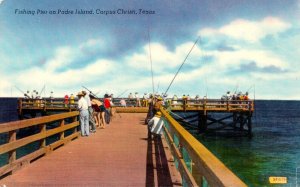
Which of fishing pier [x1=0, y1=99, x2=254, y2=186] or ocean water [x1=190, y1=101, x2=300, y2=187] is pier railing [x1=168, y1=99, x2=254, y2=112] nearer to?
ocean water [x1=190, y1=101, x2=300, y2=187]

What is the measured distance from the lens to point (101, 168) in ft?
25.2

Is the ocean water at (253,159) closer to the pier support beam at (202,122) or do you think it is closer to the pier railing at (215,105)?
the pier support beam at (202,122)

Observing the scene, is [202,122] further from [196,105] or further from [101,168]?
[101,168]

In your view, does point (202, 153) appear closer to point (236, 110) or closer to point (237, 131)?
point (236, 110)

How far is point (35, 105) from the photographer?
35156 millimetres

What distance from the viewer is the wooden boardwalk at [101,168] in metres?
6.48

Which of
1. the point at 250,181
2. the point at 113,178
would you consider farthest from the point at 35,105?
the point at 113,178

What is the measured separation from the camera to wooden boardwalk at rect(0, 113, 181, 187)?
21.3 feet

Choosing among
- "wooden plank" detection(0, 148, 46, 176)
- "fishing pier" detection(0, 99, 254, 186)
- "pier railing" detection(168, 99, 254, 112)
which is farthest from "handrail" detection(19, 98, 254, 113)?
"wooden plank" detection(0, 148, 46, 176)

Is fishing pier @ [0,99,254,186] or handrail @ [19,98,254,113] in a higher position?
handrail @ [19,98,254,113]

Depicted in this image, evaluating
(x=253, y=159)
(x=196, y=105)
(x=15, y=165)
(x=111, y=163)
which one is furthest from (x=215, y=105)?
(x=15, y=165)

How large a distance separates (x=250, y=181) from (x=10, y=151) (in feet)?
37.6

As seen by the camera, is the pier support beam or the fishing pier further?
the pier support beam

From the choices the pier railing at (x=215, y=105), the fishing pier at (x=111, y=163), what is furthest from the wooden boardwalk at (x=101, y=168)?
the pier railing at (x=215, y=105)
